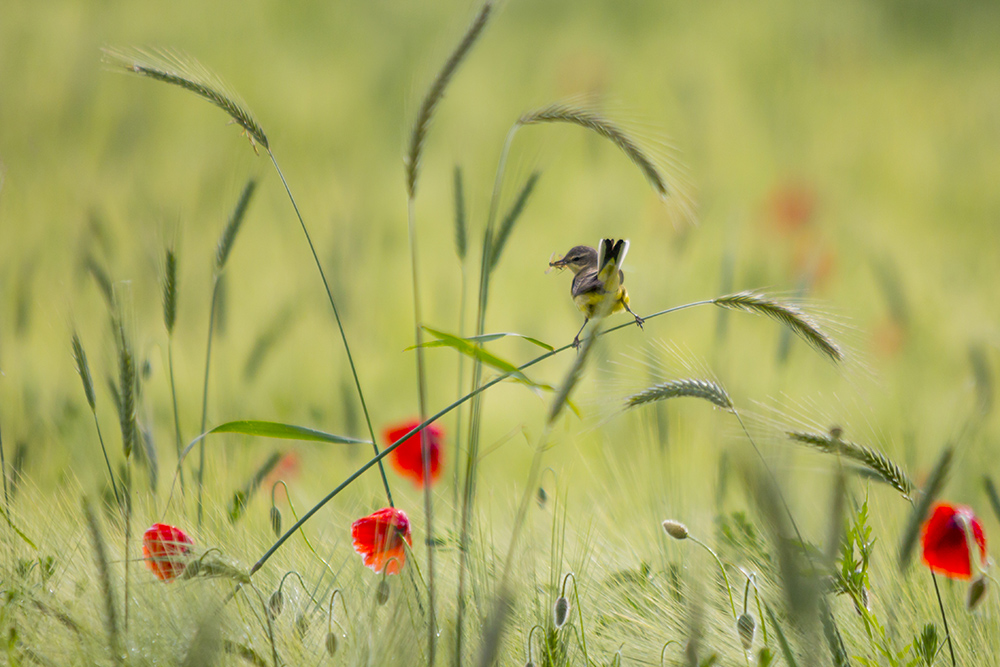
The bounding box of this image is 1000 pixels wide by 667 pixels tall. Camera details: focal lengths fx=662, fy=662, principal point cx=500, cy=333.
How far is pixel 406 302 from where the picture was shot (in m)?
1.93

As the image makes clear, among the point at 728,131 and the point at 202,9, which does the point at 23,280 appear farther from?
the point at 728,131

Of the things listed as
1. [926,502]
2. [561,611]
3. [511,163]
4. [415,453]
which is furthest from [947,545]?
[511,163]

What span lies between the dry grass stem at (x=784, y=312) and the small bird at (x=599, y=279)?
0.07 m

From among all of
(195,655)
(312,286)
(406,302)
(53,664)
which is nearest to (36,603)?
(53,664)

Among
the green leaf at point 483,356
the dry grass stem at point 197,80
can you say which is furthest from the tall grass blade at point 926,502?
the dry grass stem at point 197,80

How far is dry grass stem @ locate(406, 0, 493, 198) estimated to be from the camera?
48 cm

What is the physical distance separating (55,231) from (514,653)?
1.82 metres

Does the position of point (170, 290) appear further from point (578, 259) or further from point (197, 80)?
point (578, 259)

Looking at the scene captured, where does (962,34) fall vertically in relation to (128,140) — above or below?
above

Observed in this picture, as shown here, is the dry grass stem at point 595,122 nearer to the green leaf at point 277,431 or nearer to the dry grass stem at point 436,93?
the dry grass stem at point 436,93

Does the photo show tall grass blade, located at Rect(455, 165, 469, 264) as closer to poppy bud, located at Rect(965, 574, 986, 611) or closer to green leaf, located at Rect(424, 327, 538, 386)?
green leaf, located at Rect(424, 327, 538, 386)

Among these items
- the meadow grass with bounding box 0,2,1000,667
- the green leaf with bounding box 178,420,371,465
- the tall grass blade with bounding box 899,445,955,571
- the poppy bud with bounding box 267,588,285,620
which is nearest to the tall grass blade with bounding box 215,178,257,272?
the meadow grass with bounding box 0,2,1000,667

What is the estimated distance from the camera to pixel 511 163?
48.4 inches

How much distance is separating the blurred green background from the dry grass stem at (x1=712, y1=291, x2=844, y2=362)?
48 cm
